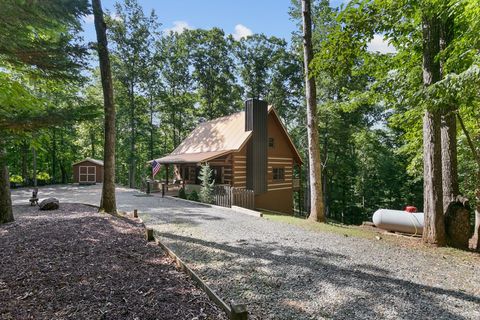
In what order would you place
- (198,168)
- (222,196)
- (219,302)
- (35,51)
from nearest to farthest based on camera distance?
(219,302) → (35,51) → (222,196) → (198,168)

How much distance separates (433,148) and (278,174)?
533 inches

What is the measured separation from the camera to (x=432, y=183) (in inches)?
279

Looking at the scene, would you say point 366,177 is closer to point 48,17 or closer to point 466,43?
point 466,43

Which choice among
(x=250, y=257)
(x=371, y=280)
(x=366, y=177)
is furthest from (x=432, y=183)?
(x=366, y=177)

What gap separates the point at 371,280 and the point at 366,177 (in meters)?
24.5

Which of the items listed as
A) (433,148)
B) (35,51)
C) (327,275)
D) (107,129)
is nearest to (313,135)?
(433,148)

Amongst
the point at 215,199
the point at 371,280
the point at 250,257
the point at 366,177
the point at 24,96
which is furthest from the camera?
the point at 366,177

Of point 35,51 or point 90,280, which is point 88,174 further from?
point 90,280

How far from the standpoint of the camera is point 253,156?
18.0 meters

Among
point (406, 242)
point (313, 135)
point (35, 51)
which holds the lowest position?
point (406, 242)

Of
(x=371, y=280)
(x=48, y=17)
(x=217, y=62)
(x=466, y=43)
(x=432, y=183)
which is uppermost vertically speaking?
(x=217, y=62)

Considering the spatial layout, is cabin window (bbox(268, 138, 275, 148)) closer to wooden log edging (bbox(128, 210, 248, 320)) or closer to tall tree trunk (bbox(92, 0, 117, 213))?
tall tree trunk (bbox(92, 0, 117, 213))

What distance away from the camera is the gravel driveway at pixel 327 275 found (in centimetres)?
375

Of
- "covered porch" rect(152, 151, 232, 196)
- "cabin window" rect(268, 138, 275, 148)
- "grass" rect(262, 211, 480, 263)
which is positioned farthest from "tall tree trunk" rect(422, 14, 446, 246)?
"cabin window" rect(268, 138, 275, 148)
